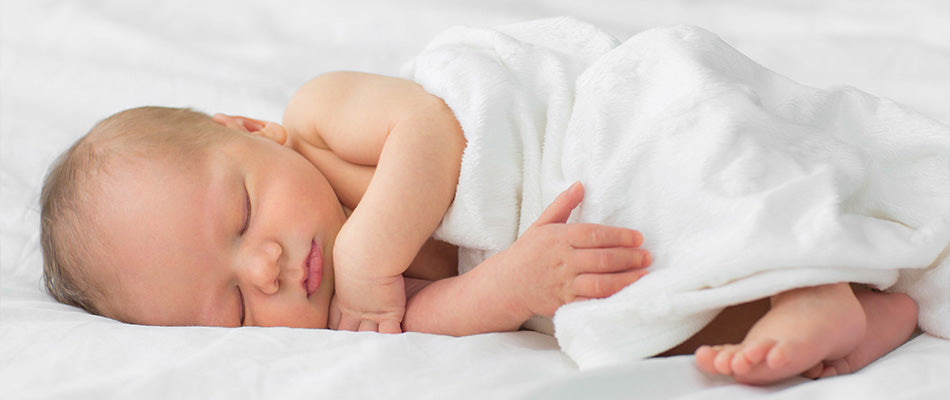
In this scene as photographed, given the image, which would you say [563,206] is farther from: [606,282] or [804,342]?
[804,342]

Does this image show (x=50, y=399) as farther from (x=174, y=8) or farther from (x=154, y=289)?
(x=174, y=8)

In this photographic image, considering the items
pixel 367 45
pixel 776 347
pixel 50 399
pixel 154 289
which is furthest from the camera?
pixel 367 45

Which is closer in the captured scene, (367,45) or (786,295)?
(786,295)

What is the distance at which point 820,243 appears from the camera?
2.67 ft

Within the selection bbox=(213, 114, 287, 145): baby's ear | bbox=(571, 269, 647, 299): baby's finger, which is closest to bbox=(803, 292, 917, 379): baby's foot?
bbox=(571, 269, 647, 299): baby's finger

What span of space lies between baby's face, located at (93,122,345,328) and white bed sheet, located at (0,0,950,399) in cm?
7

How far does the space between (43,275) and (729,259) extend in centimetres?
99

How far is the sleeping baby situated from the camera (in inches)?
33.5

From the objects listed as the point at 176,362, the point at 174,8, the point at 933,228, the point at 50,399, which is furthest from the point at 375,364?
the point at 174,8

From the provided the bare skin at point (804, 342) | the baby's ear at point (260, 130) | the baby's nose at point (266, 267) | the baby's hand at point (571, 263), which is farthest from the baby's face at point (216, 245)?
the bare skin at point (804, 342)

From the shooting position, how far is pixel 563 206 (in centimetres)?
100

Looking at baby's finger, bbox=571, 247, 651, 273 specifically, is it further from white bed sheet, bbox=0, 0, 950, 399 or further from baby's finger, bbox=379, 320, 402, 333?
baby's finger, bbox=379, 320, 402, 333

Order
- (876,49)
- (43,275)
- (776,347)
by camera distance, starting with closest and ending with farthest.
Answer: (776,347) < (43,275) < (876,49)

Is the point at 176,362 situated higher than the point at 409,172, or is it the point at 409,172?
the point at 409,172
